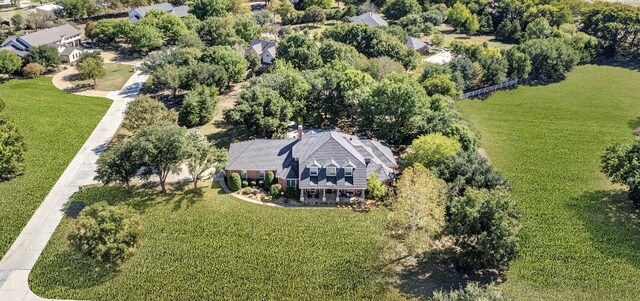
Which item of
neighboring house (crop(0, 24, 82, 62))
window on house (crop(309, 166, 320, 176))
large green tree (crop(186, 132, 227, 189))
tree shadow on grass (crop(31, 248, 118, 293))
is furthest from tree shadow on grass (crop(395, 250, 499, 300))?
neighboring house (crop(0, 24, 82, 62))

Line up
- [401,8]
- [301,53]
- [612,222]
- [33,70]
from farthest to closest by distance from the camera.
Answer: [401,8] < [33,70] < [301,53] < [612,222]

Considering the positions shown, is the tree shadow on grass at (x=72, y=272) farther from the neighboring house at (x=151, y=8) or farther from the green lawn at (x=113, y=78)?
the neighboring house at (x=151, y=8)

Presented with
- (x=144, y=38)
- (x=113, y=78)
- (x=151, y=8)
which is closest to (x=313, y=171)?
(x=113, y=78)

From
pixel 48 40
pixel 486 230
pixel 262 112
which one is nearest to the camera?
pixel 486 230

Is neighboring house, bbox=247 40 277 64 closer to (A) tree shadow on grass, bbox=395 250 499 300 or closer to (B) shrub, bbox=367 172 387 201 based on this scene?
(B) shrub, bbox=367 172 387 201

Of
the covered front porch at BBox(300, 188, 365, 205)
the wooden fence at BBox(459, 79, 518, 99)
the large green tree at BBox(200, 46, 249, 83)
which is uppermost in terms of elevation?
the large green tree at BBox(200, 46, 249, 83)

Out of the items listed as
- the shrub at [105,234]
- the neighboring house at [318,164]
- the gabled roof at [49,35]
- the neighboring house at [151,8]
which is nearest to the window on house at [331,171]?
the neighboring house at [318,164]

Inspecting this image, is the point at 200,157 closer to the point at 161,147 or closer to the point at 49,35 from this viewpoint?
the point at 161,147
